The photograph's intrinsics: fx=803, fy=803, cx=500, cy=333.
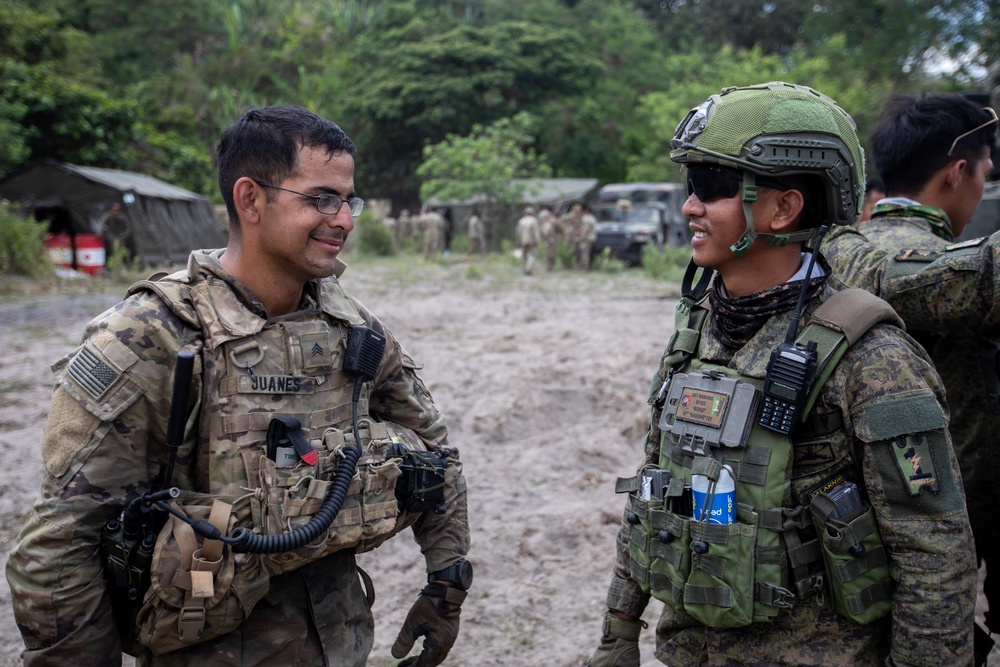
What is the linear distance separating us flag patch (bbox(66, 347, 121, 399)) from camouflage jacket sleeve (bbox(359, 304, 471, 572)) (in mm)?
725

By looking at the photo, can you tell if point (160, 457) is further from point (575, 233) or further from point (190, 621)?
point (575, 233)

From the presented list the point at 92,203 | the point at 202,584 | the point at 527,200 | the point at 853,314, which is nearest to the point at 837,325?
the point at 853,314

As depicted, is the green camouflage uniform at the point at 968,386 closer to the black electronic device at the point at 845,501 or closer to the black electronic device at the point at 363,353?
the black electronic device at the point at 845,501

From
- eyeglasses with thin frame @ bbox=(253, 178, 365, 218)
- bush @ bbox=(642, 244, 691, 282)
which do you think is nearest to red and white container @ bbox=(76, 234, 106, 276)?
bush @ bbox=(642, 244, 691, 282)

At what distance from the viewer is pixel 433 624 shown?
2.30m

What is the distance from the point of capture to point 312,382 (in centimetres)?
205

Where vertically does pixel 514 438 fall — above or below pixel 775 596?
below

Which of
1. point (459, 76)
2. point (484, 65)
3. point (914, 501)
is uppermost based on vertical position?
point (484, 65)

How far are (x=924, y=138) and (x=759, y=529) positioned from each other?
173 centimetres

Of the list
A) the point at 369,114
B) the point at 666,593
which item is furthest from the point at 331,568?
the point at 369,114

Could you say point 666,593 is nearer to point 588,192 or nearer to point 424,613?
point 424,613

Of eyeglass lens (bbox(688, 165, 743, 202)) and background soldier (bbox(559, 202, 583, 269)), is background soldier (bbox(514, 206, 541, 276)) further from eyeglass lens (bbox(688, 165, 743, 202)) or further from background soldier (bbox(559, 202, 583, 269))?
eyeglass lens (bbox(688, 165, 743, 202))

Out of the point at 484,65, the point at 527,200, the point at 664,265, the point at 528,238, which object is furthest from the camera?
the point at 484,65

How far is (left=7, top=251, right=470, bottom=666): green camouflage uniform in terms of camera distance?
1788mm
